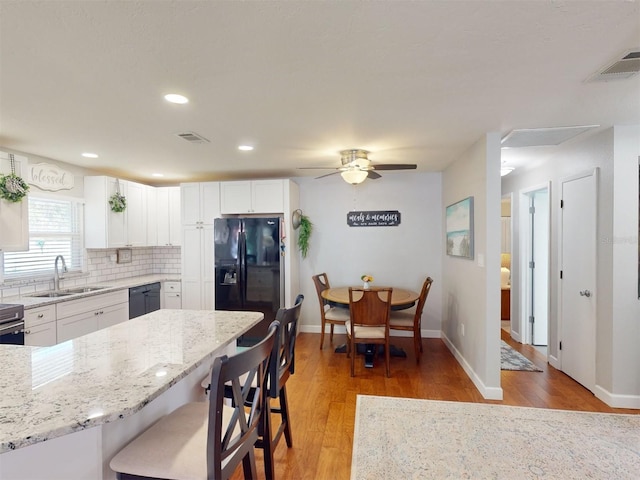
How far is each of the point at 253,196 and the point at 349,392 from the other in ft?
9.12

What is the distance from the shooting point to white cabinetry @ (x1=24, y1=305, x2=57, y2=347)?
281 cm

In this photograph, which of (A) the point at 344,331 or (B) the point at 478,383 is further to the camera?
(A) the point at 344,331

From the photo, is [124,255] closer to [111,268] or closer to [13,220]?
[111,268]

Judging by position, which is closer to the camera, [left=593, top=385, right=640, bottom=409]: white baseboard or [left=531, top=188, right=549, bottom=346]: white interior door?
[left=593, top=385, right=640, bottom=409]: white baseboard

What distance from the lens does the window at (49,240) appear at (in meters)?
3.37

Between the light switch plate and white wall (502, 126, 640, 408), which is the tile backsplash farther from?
white wall (502, 126, 640, 408)

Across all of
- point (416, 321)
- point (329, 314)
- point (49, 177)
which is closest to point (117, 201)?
point (49, 177)

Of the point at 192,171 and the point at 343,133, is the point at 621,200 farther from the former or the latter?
the point at 192,171

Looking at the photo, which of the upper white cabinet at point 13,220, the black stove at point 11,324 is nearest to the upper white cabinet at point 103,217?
the upper white cabinet at point 13,220

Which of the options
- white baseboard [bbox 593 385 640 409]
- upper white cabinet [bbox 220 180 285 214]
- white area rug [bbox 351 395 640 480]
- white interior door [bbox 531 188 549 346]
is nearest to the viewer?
white area rug [bbox 351 395 640 480]

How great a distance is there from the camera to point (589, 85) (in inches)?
77.9

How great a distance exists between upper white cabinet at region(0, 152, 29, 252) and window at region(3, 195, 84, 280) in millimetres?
392

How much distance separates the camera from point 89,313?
136 inches

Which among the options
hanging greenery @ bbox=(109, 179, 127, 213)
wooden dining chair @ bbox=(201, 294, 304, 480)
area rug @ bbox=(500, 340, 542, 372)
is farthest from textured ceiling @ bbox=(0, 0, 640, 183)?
area rug @ bbox=(500, 340, 542, 372)
